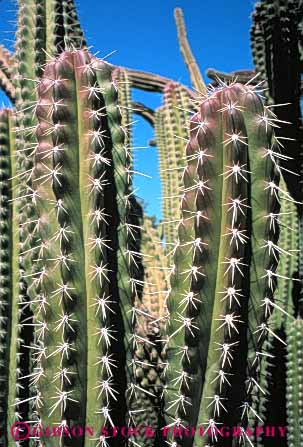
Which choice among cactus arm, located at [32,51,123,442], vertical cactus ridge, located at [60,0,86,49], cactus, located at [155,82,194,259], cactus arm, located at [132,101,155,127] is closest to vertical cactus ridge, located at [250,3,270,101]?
cactus, located at [155,82,194,259]

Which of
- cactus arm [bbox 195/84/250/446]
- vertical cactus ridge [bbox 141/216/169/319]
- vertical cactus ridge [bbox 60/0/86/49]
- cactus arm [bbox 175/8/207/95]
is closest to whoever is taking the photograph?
cactus arm [bbox 195/84/250/446]

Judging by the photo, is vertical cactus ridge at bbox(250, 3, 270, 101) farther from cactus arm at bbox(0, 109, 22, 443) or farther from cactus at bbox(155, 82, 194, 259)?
cactus arm at bbox(0, 109, 22, 443)

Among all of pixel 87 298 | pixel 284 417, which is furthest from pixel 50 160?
pixel 284 417

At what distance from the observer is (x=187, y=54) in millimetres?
5184

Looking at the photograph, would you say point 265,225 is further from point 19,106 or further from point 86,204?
point 19,106

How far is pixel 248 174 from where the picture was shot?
180 cm

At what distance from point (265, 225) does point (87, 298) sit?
24.2 inches

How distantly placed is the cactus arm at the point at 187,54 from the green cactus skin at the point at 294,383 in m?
2.54

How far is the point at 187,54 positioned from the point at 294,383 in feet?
11.0

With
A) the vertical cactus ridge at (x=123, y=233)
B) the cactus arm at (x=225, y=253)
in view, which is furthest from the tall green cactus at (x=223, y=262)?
the vertical cactus ridge at (x=123, y=233)

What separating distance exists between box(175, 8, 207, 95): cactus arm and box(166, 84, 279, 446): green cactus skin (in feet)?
10.2

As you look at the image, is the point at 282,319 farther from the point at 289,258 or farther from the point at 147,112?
the point at 147,112

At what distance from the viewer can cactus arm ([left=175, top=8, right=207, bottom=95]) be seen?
501 centimetres

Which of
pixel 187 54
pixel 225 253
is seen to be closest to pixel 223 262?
pixel 225 253
